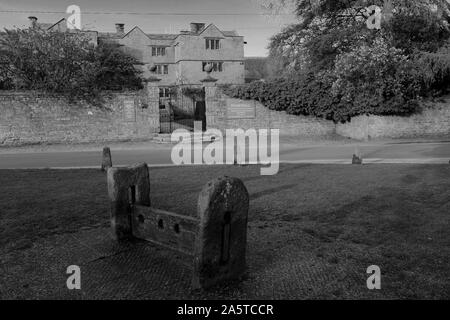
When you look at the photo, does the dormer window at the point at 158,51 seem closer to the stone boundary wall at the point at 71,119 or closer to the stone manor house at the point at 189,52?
the stone manor house at the point at 189,52

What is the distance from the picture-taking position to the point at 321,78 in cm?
2388

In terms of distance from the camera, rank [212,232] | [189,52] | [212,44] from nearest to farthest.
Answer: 1. [212,232]
2. [189,52]
3. [212,44]

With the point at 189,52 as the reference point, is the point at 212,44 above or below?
above

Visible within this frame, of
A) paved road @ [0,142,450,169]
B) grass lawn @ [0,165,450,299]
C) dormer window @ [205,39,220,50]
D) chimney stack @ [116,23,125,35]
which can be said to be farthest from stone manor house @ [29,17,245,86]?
grass lawn @ [0,165,450,299]

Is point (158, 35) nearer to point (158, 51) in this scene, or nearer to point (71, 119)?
point (158, 51)

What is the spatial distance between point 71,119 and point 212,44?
30.8m

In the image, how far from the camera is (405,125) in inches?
914

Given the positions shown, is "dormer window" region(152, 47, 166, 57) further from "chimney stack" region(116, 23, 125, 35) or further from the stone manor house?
"chimney stack" region(116, 23, 125, 35)

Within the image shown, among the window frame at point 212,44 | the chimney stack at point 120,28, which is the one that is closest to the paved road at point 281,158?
the window frame at point 212,44

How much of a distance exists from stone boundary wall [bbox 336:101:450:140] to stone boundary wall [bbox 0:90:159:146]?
36.2 feet

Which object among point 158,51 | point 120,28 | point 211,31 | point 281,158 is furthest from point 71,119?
point 120,28
